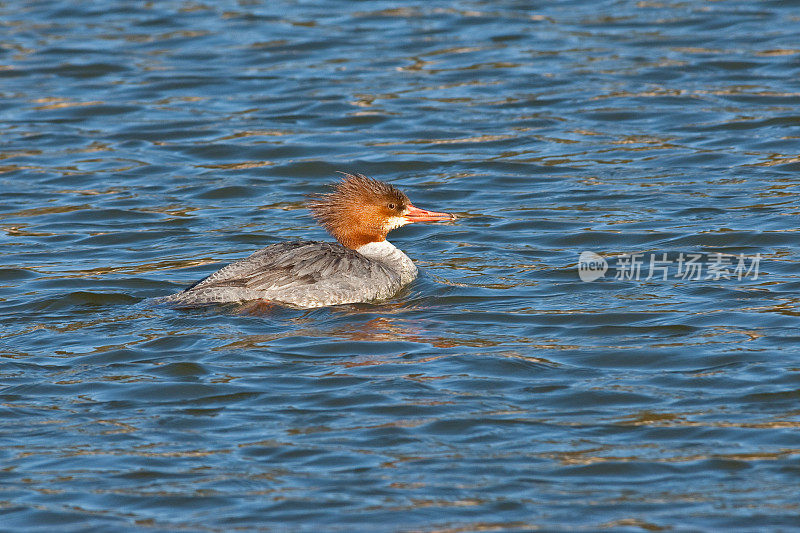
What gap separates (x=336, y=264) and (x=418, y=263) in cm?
136

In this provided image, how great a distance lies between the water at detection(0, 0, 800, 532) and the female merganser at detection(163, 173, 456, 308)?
0.21 metres

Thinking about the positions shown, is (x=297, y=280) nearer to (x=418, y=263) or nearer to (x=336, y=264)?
(x=336, y=264)

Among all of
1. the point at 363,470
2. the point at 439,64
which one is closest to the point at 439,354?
the point at 363,470

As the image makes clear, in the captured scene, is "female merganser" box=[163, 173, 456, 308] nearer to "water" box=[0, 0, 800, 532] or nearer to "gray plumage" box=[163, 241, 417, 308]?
"gray plumage" box=[163, 241, 417, 308]

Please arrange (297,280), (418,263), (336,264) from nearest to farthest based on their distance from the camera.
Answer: (297,280) < (336,264) < (418,263)

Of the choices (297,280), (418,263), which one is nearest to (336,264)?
(297,280)

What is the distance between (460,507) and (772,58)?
1106 cm

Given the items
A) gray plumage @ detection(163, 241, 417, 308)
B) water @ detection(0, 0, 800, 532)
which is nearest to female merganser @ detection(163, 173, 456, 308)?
gray plumage @ detection(163, 241, 417, 308)

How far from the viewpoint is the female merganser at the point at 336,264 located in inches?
366

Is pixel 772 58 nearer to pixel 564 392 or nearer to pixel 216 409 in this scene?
pixel 564 392

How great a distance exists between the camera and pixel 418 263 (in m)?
10.8

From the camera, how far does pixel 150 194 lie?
41.5 feet

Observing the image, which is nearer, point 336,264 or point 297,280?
point 297,280

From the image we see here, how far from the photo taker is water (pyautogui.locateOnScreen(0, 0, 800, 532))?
6.35 m
